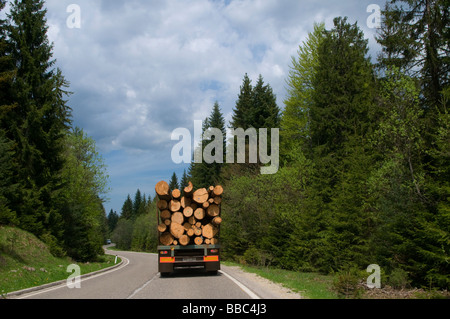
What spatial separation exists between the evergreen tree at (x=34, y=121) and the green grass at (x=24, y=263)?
162 centimetres

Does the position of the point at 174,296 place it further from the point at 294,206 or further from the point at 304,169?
the point at 304,169

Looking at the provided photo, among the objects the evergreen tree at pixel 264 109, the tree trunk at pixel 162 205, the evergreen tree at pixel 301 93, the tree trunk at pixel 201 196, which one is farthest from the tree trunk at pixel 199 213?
the evergreen tree at pixel 264 109

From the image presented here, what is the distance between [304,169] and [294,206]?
4449 millimetres

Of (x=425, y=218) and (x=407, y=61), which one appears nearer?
(x=425, y=218)

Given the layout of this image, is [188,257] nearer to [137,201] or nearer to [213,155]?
[213,155]

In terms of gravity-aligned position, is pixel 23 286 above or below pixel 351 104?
below

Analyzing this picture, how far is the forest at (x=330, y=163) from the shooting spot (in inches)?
515

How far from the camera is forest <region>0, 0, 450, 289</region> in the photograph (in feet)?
42.9

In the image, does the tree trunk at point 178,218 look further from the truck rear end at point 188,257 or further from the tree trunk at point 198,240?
the truck rear end at point 188,257

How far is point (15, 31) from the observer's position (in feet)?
69.1

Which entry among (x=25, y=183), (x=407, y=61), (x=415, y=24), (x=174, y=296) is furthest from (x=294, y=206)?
(x=25, y=183)

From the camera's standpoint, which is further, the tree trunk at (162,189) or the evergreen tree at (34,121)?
the evergreen tree at (34,121)

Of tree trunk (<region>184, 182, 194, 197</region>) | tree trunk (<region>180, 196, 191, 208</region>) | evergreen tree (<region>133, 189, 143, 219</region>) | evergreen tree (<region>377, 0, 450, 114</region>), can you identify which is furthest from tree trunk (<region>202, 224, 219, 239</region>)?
evergreen tree (<region>133, 189, 143, 219</region>)

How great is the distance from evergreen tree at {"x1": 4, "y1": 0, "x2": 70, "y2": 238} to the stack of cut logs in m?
10.0
